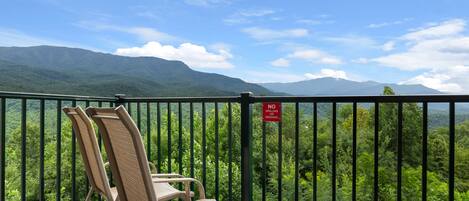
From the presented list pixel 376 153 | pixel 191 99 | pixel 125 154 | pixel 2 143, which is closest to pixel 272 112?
pixel 191 99

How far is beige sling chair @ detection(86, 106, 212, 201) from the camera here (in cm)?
157

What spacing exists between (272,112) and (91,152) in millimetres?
1256

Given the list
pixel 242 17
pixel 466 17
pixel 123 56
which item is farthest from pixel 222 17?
pixel 466 17

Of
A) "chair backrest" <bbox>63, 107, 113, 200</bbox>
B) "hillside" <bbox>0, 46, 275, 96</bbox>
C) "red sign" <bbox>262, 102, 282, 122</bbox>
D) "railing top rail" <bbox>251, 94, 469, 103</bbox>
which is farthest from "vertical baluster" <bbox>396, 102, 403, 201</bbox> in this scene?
"hillside" <bbox>0, 46, 275, 96</bbox>

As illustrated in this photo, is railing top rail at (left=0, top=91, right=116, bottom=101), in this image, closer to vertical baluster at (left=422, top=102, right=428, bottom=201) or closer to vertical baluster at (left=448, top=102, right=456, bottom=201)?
vertical baluster at (left=422, top=102, right=428, bottom=201)

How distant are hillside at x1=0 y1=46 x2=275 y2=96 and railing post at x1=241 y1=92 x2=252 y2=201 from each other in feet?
99.4

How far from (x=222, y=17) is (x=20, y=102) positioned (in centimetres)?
4815

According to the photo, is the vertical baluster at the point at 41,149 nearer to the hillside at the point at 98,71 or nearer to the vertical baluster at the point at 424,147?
the vertical baluster at the point at 424,147

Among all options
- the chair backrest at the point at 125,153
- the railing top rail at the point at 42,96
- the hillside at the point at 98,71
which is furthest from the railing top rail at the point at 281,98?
the hillside at the point at 98,71

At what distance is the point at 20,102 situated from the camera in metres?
2.76

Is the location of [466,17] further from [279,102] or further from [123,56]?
[279,102]

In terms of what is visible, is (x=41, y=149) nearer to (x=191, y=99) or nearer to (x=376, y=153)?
(x=191, y=99)

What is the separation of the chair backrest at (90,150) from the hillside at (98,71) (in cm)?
3081

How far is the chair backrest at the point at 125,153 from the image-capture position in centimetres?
156
